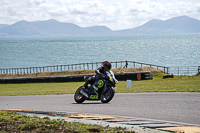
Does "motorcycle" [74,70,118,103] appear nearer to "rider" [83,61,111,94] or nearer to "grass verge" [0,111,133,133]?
"rider" [83,61,111,94]

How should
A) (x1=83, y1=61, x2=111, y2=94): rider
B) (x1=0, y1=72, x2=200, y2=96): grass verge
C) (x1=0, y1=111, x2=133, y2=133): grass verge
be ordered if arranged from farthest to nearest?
1. (x1=0, y1=72, x2=200, y2=96): grass verge
2. (x1=83, y1=61, x2=111, y2=94): rider
3. (x1=0, y1=111, x2=133, y2=133): grass verge

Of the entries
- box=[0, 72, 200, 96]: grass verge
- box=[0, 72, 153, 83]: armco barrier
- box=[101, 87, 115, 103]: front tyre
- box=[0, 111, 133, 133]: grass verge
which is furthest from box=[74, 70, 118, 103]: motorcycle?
box=[0, 72, 153, 83]: armco barrier

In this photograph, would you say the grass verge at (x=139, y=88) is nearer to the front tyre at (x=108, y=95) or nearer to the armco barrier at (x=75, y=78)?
the armco barrier at (x=75, y=78)

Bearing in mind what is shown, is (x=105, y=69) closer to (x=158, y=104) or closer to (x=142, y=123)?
(x=158, y=104)

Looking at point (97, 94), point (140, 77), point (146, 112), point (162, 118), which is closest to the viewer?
point (162, 118)

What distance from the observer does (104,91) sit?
12508mm

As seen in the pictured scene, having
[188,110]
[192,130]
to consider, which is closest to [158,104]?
[188,110]

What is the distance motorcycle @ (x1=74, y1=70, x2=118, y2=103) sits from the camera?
12195 mm

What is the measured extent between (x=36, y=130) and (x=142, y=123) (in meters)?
2.61

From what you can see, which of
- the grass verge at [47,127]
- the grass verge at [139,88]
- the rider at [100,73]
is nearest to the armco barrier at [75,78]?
the grass verge at [139,88]

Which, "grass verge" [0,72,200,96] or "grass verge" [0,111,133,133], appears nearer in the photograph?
"grass verge" [0,111,133,133]

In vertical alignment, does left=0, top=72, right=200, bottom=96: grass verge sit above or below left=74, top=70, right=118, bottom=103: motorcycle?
below

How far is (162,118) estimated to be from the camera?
8.94 meters

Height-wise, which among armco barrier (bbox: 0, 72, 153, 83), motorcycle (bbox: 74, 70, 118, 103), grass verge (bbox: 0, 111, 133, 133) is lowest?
armco barrier (bbox: 0, 72, 153, 83)
